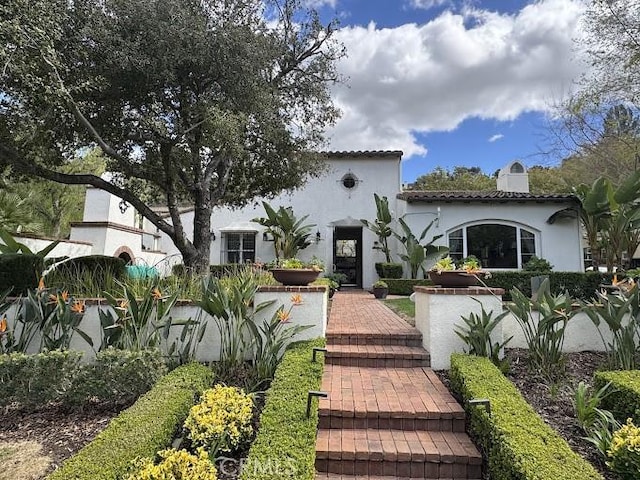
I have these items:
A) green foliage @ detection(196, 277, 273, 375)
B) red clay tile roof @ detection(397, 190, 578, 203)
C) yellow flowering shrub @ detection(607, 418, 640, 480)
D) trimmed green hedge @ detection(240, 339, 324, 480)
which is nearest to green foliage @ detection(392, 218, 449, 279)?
red clay tile roof @ detection(397, 190, 578, 203)

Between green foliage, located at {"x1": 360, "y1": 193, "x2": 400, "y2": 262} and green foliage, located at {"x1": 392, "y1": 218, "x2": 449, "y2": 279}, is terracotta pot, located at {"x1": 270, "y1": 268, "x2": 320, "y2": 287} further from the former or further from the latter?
green foliage, located at {"x1": 360, "y1": 193, "x2": 400, "y2": 262}

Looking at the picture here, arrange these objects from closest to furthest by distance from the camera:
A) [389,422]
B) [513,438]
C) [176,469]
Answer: [176,469], [513,438], [389,422]

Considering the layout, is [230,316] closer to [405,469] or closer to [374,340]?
[374,340]

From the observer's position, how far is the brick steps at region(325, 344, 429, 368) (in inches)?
225

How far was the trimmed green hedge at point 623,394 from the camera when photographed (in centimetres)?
383

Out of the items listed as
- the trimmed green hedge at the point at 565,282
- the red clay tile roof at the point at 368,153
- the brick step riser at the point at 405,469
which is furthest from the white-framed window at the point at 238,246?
the brick step riser at the point at 405,469

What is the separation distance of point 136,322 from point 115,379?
2.91ft

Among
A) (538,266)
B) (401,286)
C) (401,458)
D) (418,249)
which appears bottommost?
(401,458)

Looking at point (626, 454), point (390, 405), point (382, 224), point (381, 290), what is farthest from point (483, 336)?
point (382, 224)

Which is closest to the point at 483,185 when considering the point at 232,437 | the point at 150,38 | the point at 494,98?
the point at 494,98

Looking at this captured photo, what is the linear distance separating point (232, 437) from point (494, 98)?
66.9 feet

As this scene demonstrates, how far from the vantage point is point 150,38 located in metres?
7.63

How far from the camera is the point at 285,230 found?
16.0 m

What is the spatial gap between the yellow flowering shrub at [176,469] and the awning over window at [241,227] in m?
15.0
